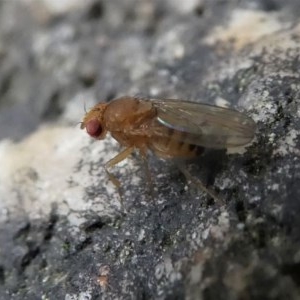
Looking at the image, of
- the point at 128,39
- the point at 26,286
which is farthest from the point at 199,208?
the point at 128,39

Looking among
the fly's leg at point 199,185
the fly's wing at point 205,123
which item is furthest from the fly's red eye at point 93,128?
the fly's leg at point 199,185

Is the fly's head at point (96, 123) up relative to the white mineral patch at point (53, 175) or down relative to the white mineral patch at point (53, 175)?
up

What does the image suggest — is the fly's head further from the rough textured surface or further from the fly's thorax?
the rough textured surface

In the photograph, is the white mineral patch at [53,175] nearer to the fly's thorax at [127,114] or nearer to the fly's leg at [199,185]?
the fly's thorax at [127,114]

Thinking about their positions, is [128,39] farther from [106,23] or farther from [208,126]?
[208,126]

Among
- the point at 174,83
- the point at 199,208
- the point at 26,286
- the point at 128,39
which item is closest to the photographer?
the point at 199,208
